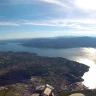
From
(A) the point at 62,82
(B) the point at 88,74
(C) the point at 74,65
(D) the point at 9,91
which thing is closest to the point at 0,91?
(D) the point at 9,91

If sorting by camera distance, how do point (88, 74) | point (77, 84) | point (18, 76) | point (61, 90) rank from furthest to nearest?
point (88, 74)
point (18, 76)
point (77, 84)
point (61, 90)

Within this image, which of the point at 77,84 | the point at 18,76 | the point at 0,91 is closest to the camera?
the point at 0,91

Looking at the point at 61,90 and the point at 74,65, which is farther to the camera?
the point at 74,65

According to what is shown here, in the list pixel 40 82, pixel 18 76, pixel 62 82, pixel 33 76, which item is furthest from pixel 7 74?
pixel 62 82

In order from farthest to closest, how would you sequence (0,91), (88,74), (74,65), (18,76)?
(74,65) → (88,74) → (18,76) → (0,91)

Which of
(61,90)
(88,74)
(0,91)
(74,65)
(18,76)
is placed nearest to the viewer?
(0,91)

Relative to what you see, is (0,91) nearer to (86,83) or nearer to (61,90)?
(61,90)

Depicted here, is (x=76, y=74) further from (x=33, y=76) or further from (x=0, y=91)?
(x=0, y=91)

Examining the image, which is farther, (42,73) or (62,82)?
(42,73)

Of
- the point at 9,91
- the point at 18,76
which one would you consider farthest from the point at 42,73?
the point at 9,91
